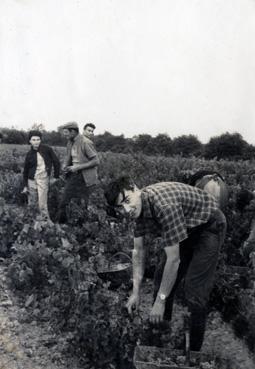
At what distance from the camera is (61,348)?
359cm

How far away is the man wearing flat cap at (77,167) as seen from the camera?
6222mm

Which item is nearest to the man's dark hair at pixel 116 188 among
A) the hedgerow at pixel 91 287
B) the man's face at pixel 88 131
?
the hedgerow at pixel 91 287

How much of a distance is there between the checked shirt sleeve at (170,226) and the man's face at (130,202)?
13 centimetres

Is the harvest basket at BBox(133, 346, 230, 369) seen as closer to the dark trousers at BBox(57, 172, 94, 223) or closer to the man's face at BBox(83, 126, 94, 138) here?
the dark trousers at BBox(57, 172, 94, 223)

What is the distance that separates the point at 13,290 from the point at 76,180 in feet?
6.65

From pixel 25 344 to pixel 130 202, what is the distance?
1.56 m

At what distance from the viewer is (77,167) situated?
243 inches

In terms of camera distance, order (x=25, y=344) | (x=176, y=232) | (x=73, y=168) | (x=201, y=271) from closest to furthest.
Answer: (x=176, y=232)
(x=201, y=271)
(x=25, y=344)
(x=73, y=168)

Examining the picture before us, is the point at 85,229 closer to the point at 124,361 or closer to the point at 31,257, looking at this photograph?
the point at 31,257

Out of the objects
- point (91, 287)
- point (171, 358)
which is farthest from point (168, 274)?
point (91, 287)

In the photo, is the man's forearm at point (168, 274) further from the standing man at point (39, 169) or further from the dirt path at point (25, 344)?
the standing man at point (39, 169)

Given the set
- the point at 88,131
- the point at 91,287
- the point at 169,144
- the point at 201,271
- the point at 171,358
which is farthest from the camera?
the point at 169,144

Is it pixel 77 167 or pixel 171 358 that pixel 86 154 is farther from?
pixel 171 358

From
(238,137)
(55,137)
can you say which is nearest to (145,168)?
(238,137)
